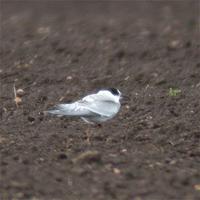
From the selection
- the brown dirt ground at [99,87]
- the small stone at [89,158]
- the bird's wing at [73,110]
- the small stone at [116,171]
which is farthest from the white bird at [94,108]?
the small stone at [116,171]

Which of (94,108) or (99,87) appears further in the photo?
(99,87)

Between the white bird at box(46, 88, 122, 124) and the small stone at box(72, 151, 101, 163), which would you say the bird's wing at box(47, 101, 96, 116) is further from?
the small stone at box(72, 151, 101, 163)

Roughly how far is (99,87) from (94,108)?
87.1 inches

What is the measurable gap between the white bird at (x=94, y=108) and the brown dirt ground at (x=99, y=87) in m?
0.20

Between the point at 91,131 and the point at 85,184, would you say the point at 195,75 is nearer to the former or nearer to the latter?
the point at 91,131

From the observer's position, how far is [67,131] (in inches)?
331

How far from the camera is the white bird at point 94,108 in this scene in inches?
319

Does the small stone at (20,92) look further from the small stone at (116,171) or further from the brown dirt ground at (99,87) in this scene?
the small stone at (116,171)

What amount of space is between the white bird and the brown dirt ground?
20 cm

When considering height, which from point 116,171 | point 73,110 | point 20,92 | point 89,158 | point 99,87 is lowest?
point 116,171

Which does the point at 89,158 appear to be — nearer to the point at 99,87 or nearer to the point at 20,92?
the point at 20,92

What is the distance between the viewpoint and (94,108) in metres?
8.27

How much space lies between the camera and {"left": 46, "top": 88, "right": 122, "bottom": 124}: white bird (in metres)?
8.09

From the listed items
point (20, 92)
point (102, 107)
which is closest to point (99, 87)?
point (20, 92)
